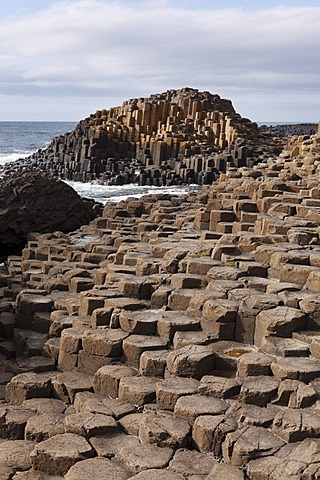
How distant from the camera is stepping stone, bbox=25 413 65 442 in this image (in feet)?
19.9

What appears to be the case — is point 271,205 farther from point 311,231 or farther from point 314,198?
point 311,231

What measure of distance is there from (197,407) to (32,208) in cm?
1040

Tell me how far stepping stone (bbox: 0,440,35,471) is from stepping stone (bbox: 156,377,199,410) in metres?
1.15

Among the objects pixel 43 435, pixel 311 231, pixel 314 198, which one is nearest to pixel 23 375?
pixel 43 435

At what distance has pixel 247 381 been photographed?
20.3 feet

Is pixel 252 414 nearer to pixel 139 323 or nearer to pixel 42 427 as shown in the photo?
pixel 42 427

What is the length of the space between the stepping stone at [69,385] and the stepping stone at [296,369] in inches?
73.4

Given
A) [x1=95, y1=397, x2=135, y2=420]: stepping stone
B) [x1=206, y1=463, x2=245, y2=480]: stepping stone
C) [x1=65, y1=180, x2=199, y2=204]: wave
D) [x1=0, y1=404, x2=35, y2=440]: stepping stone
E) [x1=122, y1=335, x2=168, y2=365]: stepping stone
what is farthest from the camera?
[x1=65, y1=180, x2=199, y2=204]: wave

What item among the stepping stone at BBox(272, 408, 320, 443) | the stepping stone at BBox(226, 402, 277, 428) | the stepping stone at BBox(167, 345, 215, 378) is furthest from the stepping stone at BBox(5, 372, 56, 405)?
the stepping stone at BBox(272, 408, 320, 443)

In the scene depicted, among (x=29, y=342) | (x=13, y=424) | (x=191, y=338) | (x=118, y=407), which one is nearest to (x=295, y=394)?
(x=191, y=338)

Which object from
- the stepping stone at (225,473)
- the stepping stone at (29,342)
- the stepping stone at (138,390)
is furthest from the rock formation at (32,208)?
the stepping stone at (225,473)

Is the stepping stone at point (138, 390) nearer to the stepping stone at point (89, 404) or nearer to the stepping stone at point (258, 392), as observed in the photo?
the stepping stone at point (89, 404)

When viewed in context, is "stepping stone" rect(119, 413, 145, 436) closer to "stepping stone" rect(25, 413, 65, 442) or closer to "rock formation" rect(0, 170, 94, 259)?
"stepping stone" rect(25, 413, 65, 442)

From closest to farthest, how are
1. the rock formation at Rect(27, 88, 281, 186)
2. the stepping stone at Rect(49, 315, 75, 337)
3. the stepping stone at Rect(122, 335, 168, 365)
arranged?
the stepping stone at Rect(122, 335, 168, 365), the stepping stone at Rect(49, 315, 75, 337), the rock formation at Rect(27, 88, 281, 186)
